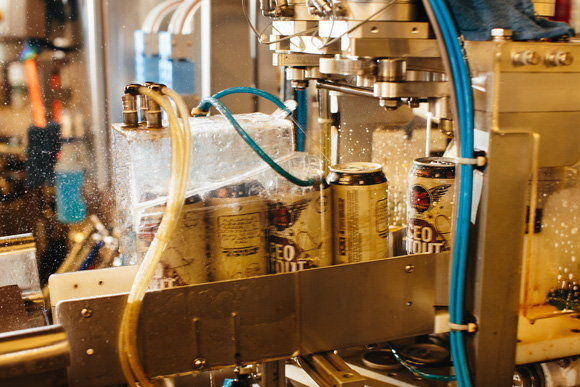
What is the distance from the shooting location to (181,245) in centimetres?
102

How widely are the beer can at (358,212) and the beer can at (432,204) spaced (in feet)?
0.34

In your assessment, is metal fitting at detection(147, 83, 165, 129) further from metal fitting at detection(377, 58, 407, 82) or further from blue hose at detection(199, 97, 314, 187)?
metal fitting at detection(377, 58, 407, 82)

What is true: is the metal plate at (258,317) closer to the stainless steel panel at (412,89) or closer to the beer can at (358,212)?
the beer can at (358,212)

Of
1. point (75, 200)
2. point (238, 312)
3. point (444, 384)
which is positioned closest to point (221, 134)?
point (238, 312)

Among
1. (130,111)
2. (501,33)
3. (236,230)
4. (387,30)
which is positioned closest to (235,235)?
(236,230)

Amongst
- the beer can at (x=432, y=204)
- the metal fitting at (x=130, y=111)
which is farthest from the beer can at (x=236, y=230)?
the beer can at (x=432, y=204)

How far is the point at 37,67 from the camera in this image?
88.3 inches

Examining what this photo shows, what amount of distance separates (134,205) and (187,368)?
302 mm

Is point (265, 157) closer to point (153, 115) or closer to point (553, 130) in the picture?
point (153, 115)

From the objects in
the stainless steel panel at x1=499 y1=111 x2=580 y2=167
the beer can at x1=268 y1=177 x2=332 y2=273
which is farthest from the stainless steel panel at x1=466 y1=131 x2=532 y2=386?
the beer can at x1=268 y1=177 x2=332 y2=273

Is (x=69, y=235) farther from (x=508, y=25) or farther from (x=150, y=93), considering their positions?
(x=508, y=25)

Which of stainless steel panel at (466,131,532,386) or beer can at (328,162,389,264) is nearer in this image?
stainless steel panel at (466,131,532,386)

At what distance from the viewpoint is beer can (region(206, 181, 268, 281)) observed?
3.39 feet

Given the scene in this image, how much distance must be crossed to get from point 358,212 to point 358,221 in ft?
0.06
